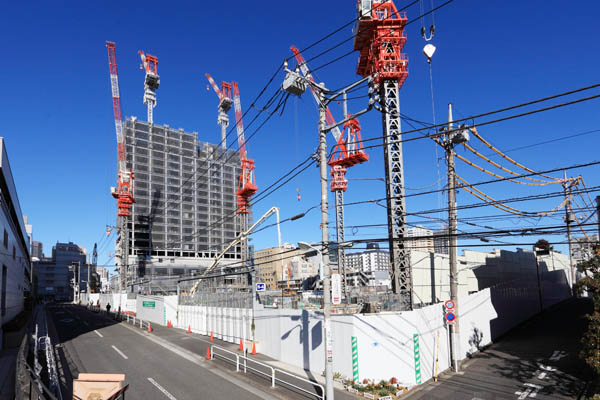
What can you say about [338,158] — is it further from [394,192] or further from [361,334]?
[361,334]

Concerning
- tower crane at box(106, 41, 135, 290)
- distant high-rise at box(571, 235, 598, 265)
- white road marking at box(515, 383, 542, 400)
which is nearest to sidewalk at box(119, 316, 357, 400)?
white road marking at box(515, 383, 542, 400)

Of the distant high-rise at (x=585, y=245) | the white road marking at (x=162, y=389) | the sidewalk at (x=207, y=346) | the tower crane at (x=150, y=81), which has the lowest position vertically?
the sidewalk at (x=207, y=346)

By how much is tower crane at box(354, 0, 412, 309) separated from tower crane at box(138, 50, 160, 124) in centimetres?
10068

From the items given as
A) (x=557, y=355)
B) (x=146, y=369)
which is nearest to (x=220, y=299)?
(x=146, y=369)

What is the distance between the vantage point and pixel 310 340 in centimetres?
1817

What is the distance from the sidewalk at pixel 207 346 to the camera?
15.6 metres

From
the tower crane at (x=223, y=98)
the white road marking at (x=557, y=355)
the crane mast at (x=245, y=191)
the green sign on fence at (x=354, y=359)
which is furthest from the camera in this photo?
the tower crane at (x=223, y=98)

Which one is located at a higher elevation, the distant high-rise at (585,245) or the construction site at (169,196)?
the construction site at (169,196)

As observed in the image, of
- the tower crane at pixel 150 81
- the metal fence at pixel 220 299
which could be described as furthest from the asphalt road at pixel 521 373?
the tower crane at pixel 150 81

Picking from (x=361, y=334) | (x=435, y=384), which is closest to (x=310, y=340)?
(x=361, y=334)

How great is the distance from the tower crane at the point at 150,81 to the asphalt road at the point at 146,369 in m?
101

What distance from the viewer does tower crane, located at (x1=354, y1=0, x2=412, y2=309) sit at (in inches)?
976

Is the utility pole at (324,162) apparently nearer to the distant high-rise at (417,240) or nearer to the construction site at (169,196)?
the distant high-rise at (417,240)

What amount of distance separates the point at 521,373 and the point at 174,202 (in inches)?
4191
